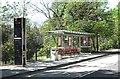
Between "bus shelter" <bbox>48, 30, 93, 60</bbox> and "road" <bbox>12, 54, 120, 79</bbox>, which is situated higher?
"bus shelter" <bbox>48, 30, 93, 60</bbox>

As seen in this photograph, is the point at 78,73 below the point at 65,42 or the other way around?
below

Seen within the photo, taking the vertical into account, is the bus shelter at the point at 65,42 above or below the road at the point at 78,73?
above

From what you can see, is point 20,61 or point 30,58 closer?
point 20,61

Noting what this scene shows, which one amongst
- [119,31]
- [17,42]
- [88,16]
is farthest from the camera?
[119,31]

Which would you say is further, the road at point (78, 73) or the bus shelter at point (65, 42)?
the bus shelter at point (65, 42)

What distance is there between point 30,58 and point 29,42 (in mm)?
1695

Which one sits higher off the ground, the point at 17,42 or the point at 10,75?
the point at 17,42

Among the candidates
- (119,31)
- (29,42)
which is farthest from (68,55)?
(119,31)

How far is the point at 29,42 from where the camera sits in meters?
29.5

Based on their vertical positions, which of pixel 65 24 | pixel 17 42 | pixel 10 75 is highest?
pixel 65 24

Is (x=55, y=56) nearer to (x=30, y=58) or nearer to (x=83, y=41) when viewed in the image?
(x=30, y=58)

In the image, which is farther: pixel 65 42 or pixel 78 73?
pixel 65 42

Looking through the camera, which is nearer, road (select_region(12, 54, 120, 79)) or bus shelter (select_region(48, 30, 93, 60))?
road (select_region(12, 54, 120, 79))

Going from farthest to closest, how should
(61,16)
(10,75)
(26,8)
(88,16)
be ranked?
(61,16) < (88,16) < (26,8) < (10,75)
